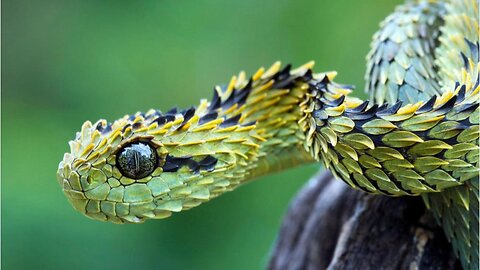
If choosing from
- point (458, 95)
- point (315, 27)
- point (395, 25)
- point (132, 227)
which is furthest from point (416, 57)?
point (315, 27)

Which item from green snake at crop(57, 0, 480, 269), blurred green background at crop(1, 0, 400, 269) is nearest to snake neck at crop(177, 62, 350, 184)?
green snake at crop(57, 0, 480, 269)

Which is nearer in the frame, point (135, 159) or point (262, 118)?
point (135, 159)

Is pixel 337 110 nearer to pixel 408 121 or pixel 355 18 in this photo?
pixel 408 121

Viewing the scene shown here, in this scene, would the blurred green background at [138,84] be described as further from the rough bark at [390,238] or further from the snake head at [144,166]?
the snake head at [144,166]

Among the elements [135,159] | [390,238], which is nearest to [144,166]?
Answer: [135,159]

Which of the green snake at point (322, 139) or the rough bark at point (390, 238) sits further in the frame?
the rough bark at point (390, 238)

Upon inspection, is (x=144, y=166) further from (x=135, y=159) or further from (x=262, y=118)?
(x=262, y=118)

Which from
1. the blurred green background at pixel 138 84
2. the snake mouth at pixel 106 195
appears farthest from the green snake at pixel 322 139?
the blurred green background at pixel 138 84

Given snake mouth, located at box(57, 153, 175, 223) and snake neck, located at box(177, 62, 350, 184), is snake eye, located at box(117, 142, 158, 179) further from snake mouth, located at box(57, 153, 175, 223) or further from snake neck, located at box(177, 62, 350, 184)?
snake neck, located at box(177, 62, 350, 184)
